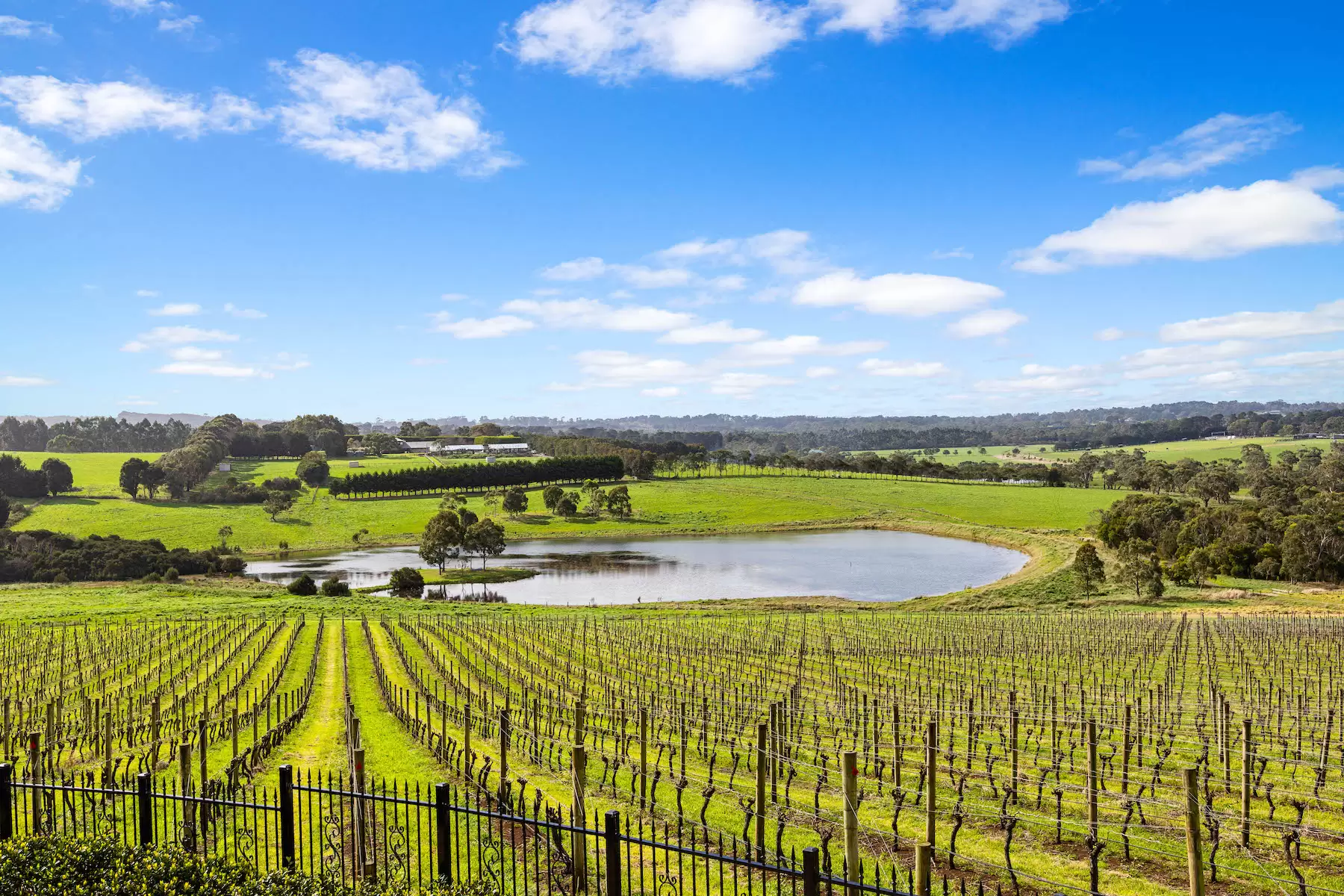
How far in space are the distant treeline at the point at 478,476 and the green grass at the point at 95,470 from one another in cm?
2991

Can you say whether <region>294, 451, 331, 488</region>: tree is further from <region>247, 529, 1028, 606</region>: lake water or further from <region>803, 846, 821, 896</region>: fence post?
<region>803, 846, 821, 896</region>: fence post

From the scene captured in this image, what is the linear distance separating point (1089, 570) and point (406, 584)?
165 ft

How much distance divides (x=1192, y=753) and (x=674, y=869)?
1137cm

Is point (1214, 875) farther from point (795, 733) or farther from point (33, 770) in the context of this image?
point (33, 770)

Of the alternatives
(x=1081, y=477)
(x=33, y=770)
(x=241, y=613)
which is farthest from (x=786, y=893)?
(x=1081, y=477)

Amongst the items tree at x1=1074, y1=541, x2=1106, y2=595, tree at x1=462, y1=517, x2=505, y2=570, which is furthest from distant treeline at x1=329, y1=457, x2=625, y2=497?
tree at x1=1074, y1=541, x2=1106, y2=595

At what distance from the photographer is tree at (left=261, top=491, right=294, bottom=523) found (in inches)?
4085

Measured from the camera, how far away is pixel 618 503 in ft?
352

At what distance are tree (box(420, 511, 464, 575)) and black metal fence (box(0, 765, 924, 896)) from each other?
198 ft

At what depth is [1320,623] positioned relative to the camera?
37.1 metres

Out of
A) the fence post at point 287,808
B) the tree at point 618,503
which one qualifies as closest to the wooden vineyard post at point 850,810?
the fence post at point 287,808

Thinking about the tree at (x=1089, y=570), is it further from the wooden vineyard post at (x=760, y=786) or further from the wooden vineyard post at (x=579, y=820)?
the wooden vineyard post at (x=579, y=820)

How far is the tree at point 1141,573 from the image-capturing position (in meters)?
54.6

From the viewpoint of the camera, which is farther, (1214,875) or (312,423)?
(312,423)
